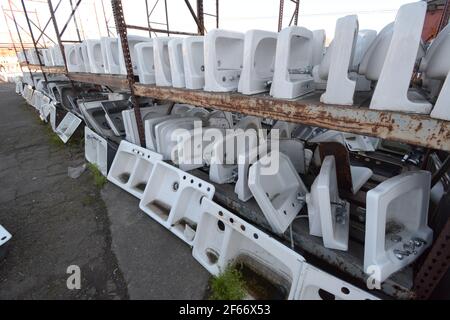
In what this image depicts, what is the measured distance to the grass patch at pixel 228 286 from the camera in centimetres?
112

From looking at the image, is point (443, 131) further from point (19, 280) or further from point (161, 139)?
point (19, 280)

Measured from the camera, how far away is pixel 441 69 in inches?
29.5

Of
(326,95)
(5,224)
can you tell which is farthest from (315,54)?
(5,224)

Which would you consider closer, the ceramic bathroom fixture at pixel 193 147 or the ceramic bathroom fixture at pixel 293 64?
the ceramic bathroom fixture at pixel 293 64


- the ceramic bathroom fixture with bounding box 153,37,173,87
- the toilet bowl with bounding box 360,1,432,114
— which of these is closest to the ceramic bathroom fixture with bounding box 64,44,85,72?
the ceramic bathroom fixture with bounding box 153,37,173,87

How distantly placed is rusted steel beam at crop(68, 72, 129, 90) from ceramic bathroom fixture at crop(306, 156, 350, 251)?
1.63 meters

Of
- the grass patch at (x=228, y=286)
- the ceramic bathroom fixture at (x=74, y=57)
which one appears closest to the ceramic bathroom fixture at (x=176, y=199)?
the grass patch at (x=228, y=286)

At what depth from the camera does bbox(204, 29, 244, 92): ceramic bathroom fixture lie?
3.93 ft

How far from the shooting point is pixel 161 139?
185 centimetres

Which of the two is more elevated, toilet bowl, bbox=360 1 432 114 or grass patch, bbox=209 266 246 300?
toilet bowl, bbox=360 1 432 114

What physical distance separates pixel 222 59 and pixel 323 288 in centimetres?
120

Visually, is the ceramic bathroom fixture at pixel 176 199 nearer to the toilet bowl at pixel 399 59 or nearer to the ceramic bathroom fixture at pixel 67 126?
the toilet bowl at pixel 399 59

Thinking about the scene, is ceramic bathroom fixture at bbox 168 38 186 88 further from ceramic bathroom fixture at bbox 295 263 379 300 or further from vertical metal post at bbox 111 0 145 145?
ceramic bathroom fixture at bbox 295 263 379 300

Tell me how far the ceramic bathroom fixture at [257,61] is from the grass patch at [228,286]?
93 cm
